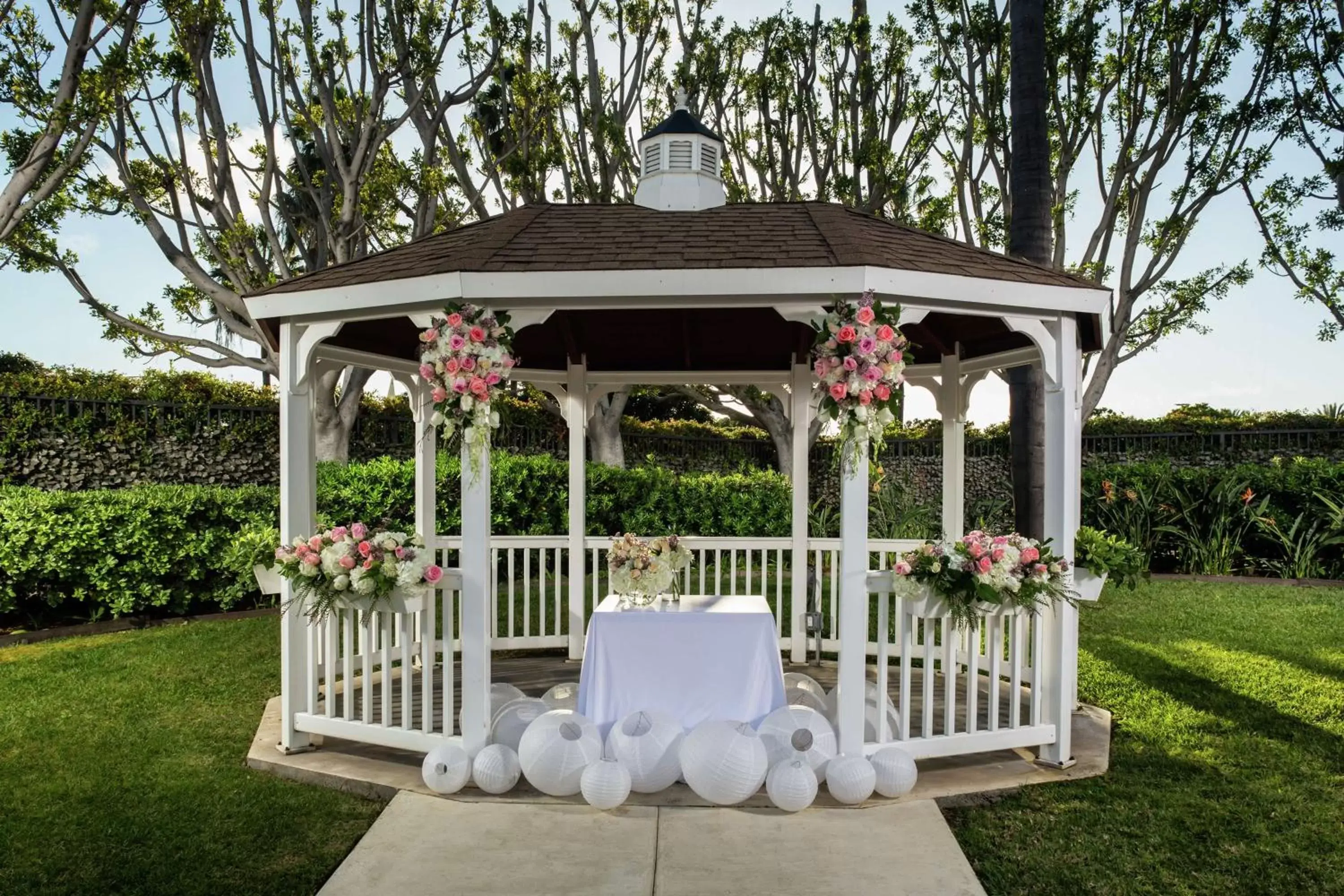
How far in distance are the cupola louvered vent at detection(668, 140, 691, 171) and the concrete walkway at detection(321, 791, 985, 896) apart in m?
3.96

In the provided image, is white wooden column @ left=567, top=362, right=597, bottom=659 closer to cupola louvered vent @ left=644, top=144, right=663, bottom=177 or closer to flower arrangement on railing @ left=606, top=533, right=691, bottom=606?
cupola louvered vent @ left=644, top=144, right=663, bottom=177

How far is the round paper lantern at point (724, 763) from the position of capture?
3.80 m

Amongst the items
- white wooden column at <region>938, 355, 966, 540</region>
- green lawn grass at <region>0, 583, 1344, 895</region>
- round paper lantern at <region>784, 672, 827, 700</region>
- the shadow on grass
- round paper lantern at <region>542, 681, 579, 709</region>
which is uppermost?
white wooden column at <region>938, 355, 966, 540</region>

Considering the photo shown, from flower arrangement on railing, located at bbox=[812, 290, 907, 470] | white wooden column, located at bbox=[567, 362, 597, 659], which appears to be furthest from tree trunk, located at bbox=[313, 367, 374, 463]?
flower arrangement on railing, located at bbox=[812, 290, 907, 470]

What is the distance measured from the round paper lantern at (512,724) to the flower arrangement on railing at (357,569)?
2.45ft

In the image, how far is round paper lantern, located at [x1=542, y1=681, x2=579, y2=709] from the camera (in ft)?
15.3

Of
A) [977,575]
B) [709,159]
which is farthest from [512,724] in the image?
[709,159]

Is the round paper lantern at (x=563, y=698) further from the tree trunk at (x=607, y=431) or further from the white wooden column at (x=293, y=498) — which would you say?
the tree trunk at (x=607, y=431)

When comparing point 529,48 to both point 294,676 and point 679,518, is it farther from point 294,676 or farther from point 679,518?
point 294,676

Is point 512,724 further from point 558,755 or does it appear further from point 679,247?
point 679,247

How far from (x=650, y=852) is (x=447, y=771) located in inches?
44.0

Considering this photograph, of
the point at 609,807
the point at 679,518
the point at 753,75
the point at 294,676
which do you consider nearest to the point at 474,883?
the point at 609,807

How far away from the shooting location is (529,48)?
1202 centimetres

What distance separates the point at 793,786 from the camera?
3.77 meters
